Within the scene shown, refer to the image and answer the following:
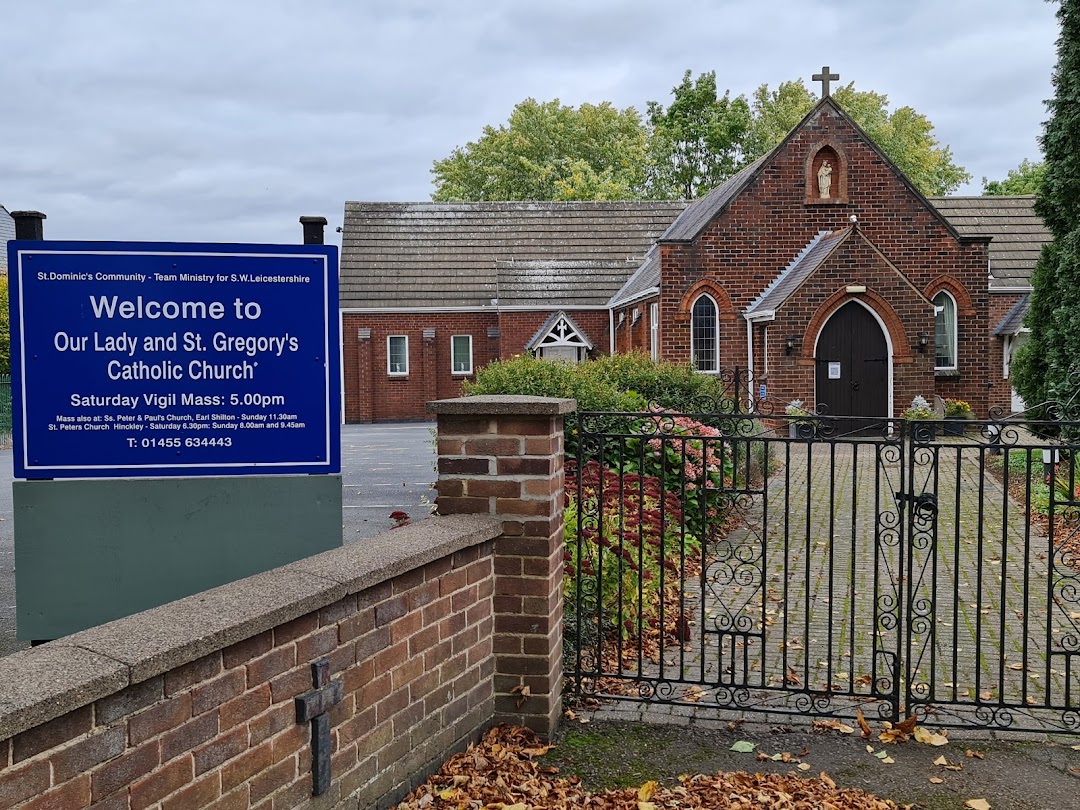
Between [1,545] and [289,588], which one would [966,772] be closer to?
A: [289,588]

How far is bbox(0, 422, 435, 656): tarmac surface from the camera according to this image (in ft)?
25.4

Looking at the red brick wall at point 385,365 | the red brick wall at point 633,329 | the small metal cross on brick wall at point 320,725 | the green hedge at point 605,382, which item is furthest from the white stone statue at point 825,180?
the small metal cross on brick wall at point 320,725

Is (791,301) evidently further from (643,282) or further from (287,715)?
(287,715)

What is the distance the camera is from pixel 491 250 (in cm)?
3550

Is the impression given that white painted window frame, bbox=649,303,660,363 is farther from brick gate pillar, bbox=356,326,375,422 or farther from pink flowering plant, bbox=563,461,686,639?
pink flowering plant, bbox=563,461,686,639

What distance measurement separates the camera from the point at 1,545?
373 inches

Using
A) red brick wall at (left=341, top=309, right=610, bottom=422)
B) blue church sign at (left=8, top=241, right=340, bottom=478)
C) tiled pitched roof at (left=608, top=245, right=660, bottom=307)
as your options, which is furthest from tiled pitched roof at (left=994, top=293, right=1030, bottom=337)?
blue church sign at (left=8, top=241, right=340, bottom=478)

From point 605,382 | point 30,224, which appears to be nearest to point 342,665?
point 30,224

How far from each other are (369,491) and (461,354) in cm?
2124

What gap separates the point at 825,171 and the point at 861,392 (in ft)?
20.0

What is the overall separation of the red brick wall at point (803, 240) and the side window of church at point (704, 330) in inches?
10.9

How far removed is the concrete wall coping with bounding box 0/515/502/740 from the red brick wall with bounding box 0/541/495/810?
7cm

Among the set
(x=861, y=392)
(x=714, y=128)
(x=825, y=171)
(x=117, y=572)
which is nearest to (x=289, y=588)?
(x=117, y=572)

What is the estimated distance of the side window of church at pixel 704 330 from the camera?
84.2 ft
